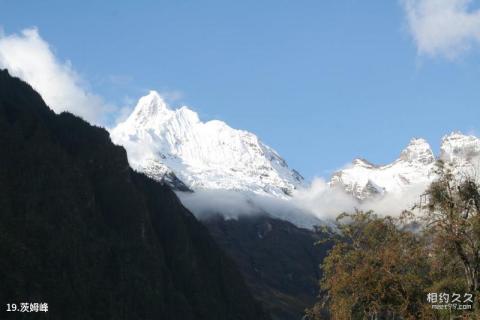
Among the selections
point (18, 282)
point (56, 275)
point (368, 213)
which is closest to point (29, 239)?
point (56, 275)

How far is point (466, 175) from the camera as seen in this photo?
3447 cm

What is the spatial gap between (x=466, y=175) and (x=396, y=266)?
6433 mm

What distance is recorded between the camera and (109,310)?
7781 inches

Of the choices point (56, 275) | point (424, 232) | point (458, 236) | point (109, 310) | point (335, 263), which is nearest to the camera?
point (458, 236)

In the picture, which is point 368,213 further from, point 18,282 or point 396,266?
point 18,282

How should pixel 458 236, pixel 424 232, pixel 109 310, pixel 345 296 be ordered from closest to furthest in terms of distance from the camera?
pixel 458 236 → pixel 424 232 → pixel 345 296 → pixel 109 310

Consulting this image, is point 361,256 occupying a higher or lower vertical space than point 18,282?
lower

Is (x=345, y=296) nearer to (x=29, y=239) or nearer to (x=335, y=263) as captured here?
(x=335, y=263)

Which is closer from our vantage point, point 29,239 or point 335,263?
point 335,263

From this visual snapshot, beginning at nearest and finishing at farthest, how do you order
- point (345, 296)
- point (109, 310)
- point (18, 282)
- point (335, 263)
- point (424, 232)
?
point (424, 232)
point (345, 296)
point (335, 263)
point (18, 282)
point (109, 310)

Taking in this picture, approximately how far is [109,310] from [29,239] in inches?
1248

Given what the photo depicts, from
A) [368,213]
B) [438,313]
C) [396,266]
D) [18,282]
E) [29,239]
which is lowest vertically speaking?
[438,313]

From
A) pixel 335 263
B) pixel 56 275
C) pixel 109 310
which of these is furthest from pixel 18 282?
pixel 335 263

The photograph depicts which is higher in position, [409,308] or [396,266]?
[396,266]
